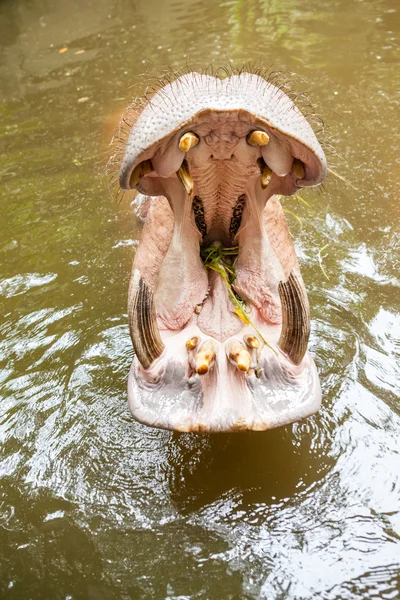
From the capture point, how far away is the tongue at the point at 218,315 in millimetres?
2361

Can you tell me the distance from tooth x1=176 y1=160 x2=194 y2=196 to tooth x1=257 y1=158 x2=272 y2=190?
0.87 ft

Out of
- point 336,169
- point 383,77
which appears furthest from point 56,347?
point 383,77

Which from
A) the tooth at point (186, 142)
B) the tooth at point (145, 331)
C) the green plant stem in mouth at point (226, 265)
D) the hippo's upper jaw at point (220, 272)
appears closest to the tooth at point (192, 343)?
the hippo's upper jaw at point (220, 272)

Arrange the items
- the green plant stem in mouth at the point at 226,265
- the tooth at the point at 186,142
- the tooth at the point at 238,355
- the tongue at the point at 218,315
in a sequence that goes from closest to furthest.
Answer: the tooth at the point at 186,142 → the tooth at the point at 238,355 → the tongue at the point at 218,315 → the green plant stem in mouth at the point at 226,265

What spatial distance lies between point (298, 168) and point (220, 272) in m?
0.57

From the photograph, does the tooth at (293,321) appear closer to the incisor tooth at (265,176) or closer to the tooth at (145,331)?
the incisor tooth at (265,176)

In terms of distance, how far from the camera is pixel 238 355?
217 centimetres

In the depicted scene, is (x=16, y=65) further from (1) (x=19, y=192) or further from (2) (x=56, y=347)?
(2) (x=56, y=347)

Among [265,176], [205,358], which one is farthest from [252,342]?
[265,176]

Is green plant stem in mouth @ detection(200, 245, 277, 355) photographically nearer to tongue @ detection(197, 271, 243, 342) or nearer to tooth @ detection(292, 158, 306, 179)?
tongue @ detection(197, 271, 243, 342)

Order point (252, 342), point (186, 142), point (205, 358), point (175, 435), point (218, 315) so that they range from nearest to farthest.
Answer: point (186, 142) → point (205, 358) → point (252, 342) → point (218, 315) → point (175, 435)

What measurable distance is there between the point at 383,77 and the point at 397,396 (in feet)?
15.1

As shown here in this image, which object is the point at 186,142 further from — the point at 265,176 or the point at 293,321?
the point at 293,321

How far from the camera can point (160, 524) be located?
2473mm
